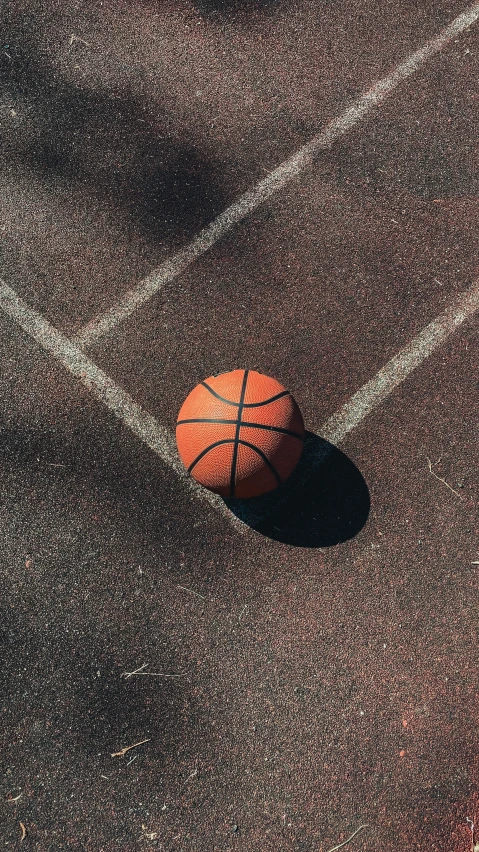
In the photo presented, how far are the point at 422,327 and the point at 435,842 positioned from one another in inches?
172

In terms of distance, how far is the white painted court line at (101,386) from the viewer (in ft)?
18.7

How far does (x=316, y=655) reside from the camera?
17.4 ft

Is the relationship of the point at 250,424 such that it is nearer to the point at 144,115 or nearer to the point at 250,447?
the point at 250,447

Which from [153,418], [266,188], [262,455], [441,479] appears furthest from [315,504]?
[266,188]

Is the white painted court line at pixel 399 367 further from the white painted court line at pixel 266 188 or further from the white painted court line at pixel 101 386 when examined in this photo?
the white painted court line at pixel 266 188

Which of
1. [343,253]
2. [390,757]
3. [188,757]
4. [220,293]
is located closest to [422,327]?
[343,253]

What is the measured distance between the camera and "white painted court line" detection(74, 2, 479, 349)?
19.9 ft

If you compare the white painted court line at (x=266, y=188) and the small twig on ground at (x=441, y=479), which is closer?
the small twig on ground at (x=441, y=479)

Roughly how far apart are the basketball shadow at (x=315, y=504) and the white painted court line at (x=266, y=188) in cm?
211

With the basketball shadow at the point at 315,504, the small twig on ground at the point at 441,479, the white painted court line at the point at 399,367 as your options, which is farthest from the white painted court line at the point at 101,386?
the small twig on ground at the point at 441,479

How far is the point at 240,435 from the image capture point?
4.80 metres

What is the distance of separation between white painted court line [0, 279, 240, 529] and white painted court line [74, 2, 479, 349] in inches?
7.7

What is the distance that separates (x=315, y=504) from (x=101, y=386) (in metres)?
2.26

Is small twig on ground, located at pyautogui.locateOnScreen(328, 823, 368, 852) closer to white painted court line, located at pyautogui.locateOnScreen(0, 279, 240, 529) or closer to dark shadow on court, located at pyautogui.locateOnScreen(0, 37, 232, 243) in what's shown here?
white painted court line, located at pyautogui.locateOnScreen(0, 279, 240, 529)
